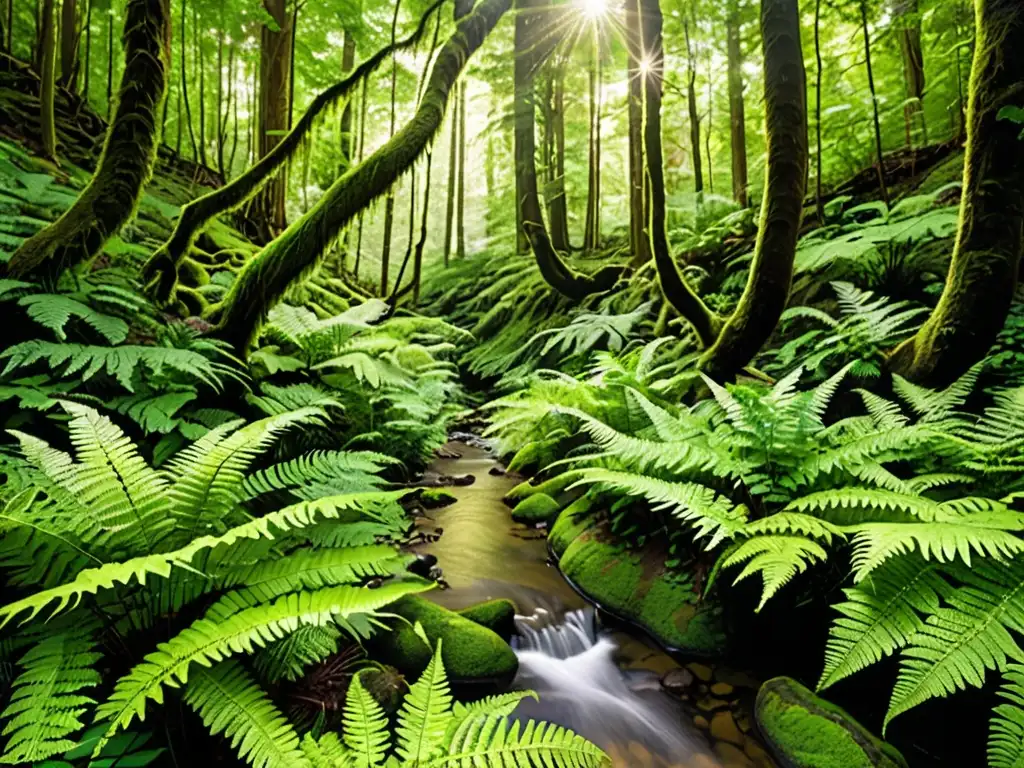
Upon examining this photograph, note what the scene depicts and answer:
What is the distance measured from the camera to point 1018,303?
394cm

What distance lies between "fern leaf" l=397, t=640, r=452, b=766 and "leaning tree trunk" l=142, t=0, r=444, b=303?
166 inches

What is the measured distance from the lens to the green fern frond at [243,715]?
1329mm

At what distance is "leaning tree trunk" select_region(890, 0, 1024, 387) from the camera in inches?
121

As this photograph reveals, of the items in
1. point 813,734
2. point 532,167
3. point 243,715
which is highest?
point 532,167

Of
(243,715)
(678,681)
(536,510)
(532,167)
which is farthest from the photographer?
(532,167)

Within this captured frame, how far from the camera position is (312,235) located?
399 centimetres

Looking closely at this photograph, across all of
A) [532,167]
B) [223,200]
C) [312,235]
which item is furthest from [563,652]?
[532,167]

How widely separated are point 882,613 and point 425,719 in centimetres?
181

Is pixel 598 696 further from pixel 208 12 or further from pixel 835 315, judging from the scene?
pixel 208 12

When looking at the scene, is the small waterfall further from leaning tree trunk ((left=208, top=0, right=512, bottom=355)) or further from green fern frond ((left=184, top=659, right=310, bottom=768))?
leaning tree trunk ((left=208, top=0, right=512, bottom=355))

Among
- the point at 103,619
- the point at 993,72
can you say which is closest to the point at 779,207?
the point at 993,72

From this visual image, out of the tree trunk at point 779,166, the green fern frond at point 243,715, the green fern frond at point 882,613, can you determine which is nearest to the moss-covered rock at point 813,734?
the green fern frond at point 882,613

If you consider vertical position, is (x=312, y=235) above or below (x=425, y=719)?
above

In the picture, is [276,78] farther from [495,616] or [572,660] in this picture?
[572,660]
